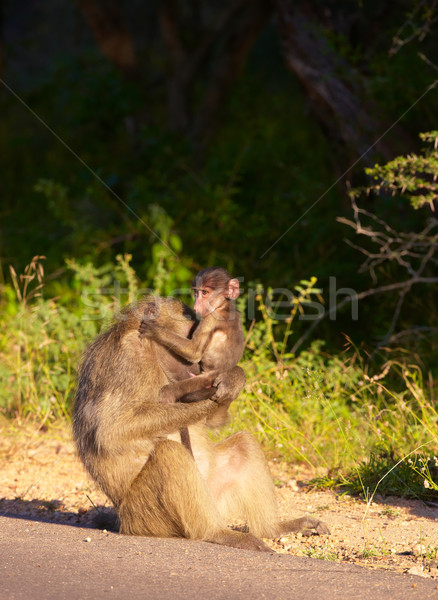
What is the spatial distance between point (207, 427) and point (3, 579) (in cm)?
122

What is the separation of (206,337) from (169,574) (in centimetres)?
106

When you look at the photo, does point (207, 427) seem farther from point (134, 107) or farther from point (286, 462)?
point (134, 107)

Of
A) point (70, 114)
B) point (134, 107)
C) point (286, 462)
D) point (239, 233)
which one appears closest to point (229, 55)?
point (134, 107)

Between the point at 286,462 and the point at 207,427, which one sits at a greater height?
the point at 207,427

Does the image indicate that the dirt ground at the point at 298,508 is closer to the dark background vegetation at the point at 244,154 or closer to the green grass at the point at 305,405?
the green grass at the point at 305,405

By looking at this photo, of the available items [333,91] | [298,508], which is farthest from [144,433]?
[333,91]

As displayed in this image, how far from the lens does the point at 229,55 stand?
10.9m

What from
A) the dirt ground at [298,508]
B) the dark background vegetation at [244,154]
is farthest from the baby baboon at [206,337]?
the dark background vegetation at [244,154]

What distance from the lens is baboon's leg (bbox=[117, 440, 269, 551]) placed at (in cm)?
349

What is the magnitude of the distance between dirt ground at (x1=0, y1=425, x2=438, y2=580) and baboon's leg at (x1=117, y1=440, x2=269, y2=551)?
39cm

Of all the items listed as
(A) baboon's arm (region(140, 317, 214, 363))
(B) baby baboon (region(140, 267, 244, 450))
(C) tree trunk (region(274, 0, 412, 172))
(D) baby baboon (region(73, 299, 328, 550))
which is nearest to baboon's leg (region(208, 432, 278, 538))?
(D) baby baboon (region(73, 299, 328, 550))

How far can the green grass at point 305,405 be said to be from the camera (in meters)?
4.58

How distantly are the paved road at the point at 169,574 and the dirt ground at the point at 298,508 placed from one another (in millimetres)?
327

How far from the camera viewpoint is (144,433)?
140 inches
